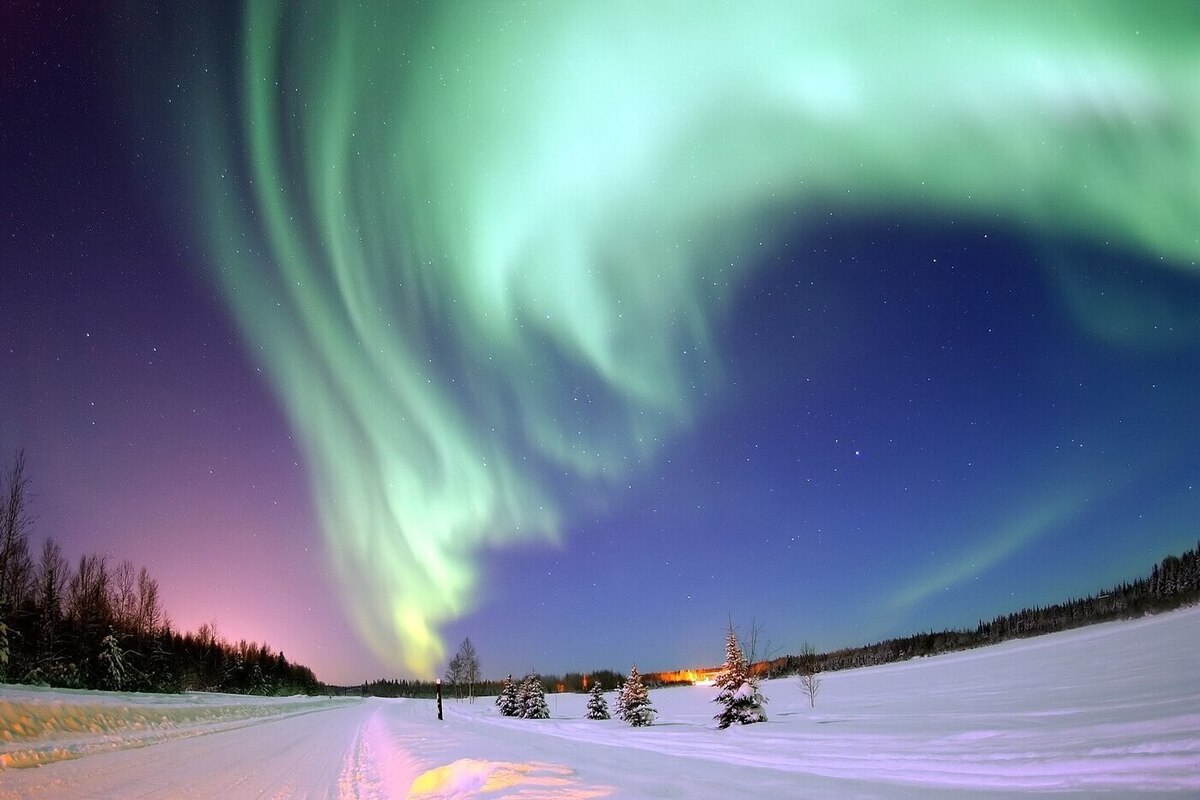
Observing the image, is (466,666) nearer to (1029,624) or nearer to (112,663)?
(112,663)

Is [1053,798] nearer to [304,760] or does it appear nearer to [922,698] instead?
[304,760]

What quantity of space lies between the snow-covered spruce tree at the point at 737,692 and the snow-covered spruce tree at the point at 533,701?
23796 millimetres

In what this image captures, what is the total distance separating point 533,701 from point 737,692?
1003 inches

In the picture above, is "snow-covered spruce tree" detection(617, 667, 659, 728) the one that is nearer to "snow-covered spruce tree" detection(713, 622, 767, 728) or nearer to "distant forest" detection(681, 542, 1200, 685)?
"snow-covered spruce tree" detection(713, 622, 767, 728)

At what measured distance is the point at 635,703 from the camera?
34875 mm

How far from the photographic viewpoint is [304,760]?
1484cm

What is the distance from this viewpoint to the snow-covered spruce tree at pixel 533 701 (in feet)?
151

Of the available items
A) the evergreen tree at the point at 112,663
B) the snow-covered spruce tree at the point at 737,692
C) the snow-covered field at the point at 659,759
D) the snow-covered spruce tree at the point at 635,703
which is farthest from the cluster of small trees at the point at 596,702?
the evergreen tree at the point at 112,663

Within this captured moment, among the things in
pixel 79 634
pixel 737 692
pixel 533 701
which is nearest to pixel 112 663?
pixel 79 634

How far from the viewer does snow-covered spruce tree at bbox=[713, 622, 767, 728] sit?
26.4 m

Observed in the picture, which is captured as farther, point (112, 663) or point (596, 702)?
point (112, 663)

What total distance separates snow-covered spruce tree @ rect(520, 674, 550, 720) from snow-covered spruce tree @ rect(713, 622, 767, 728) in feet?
78.1

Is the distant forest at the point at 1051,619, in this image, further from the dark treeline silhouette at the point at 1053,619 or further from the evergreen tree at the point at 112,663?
the evergreen tree at the point at 112,663

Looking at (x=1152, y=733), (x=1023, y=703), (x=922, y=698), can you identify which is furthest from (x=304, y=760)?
(x=922, y=698)
